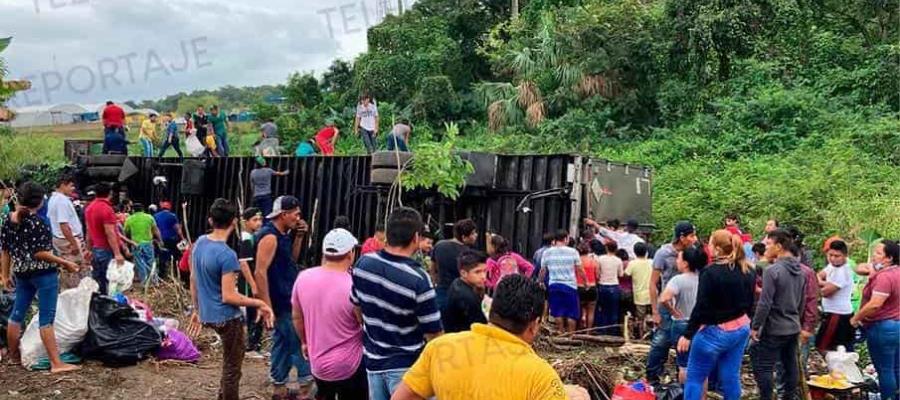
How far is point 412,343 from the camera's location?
385 cm

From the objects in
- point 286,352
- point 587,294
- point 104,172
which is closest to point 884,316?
point 587,294

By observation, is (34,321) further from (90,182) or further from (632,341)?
(90,182)

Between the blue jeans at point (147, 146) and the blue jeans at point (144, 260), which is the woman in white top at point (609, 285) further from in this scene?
the blue jeans at point (147, 146)

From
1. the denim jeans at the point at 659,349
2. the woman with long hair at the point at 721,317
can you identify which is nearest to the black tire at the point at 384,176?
the denim jeans at the point at 659,349

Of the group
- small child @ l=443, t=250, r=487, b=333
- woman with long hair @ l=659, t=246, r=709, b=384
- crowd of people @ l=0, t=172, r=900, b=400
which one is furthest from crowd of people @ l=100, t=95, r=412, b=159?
small child @ l=443, t=250, r=487, b=333

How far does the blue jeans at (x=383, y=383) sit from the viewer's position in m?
3.89

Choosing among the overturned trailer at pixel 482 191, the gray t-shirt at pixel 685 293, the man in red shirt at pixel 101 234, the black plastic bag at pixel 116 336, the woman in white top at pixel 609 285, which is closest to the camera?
the gray t-shirt at pixel 685 293

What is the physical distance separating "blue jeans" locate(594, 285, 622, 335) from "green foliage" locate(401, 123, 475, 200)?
2249 mm

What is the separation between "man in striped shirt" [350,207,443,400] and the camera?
375 cm

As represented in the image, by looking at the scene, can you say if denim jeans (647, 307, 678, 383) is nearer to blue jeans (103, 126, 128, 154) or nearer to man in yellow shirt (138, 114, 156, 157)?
blue jeans (103, 126, 128, 154)

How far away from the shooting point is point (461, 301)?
13.4 feet

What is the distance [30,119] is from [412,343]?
34.3m

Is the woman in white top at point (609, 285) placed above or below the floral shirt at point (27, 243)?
below

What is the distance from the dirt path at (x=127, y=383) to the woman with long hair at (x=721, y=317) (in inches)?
132
